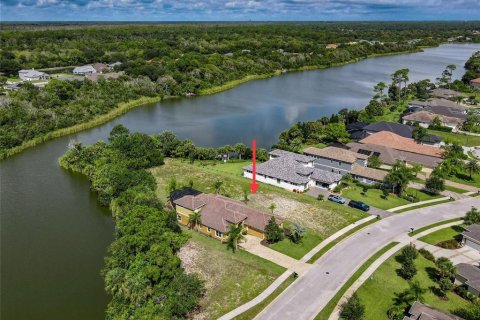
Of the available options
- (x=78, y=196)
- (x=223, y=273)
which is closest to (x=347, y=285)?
(x=223, y=273)

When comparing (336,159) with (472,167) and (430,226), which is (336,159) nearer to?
(430,226)

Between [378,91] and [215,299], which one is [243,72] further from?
[215,299]

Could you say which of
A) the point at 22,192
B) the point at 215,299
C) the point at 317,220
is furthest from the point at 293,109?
the point at 215,299

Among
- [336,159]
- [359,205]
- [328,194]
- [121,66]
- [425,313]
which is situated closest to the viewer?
[425,313]

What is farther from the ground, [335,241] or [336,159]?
[336,159]

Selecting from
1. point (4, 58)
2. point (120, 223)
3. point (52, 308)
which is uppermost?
point (4, 58)

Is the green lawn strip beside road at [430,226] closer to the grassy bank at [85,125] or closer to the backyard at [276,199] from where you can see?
the backyard at [276,199]
